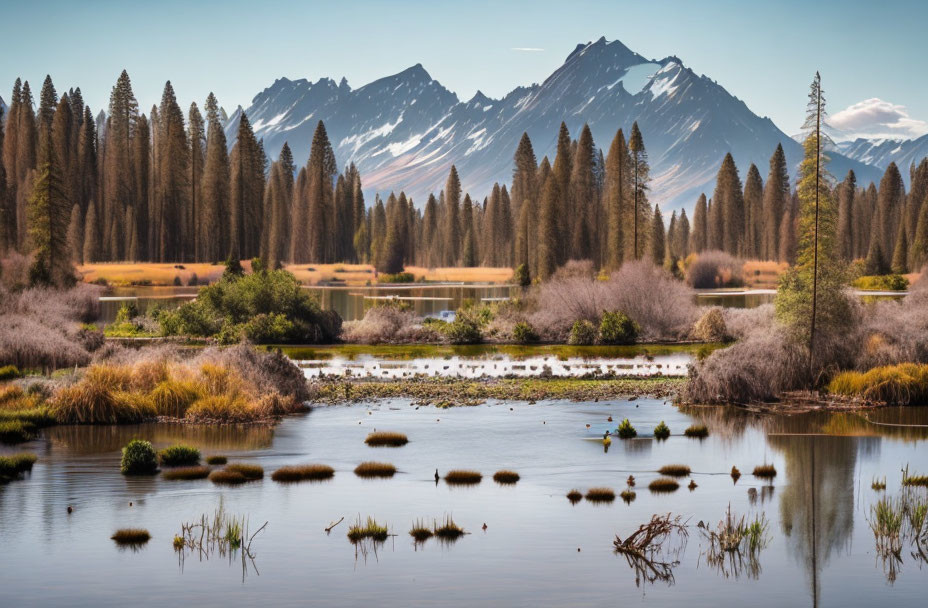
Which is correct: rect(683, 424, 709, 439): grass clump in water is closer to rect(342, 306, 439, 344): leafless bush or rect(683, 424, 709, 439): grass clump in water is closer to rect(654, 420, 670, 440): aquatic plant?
rect(654, 420, 670, 440): aquatic plant

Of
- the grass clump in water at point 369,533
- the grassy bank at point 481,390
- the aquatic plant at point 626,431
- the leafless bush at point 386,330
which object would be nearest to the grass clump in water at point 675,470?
the aquatic plant at point 626,431

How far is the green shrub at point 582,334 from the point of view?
46469mm

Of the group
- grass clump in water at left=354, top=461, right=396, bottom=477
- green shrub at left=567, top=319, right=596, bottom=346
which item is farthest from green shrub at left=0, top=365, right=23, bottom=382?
green shrub at left=567, top=319, right=596, bottom=346

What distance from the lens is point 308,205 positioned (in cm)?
13950

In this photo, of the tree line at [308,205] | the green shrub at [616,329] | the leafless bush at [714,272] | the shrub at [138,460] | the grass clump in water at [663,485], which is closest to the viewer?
the grass clump in water at [663,485]

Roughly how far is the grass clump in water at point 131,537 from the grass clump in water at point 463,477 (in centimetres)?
653

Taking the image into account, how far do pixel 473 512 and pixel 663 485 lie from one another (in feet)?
13.4

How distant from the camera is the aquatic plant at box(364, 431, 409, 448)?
2469cm

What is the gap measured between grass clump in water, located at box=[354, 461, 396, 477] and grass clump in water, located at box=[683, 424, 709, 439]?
27.4 ft

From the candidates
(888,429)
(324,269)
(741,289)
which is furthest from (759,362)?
(324,269)

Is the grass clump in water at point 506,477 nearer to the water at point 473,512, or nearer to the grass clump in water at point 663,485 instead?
the water at point 473,512

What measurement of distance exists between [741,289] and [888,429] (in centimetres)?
8155

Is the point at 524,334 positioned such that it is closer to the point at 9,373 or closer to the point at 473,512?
the point at 9,373

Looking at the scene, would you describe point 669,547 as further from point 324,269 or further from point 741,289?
point 324,269
